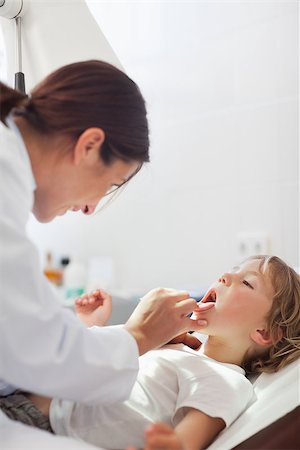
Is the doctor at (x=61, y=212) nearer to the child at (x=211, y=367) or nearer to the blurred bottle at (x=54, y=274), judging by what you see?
the child at (x=211, y=367)

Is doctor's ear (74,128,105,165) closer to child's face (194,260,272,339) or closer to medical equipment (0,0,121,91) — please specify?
child's face (194,260,272,339)

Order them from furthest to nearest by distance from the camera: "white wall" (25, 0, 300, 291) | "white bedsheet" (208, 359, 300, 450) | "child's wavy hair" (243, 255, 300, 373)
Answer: "white wall" (25, 0, 300, 291)
"child's wavy hair" (243, 255, 300, 373)
"white bedsheet" (208, 359, 300, 450)

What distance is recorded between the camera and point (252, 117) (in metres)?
2.12

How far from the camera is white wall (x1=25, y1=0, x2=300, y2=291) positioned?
205cm

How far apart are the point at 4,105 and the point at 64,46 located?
2.10ft

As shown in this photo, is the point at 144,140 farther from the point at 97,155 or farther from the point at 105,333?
the point at 105,333

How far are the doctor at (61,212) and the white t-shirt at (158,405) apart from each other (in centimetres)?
12

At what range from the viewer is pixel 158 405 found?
1.03 metres

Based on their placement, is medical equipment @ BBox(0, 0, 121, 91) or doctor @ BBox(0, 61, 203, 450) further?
medical equipment @ BBox(0, 0, 121, 91)

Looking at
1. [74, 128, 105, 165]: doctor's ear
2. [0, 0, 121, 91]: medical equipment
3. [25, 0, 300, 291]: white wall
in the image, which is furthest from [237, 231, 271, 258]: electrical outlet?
[74, 128, 105, 165]: doctor's ear

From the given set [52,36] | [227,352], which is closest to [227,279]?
[227,352]

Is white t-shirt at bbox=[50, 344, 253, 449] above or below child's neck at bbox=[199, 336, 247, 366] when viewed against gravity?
above

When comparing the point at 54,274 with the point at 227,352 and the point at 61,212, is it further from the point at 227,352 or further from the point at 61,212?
the point at 61,212

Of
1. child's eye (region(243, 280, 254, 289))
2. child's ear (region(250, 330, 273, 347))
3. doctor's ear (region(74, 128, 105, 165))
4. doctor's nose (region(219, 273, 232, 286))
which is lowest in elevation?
child's ear (region(250, 330, 273, 347))
